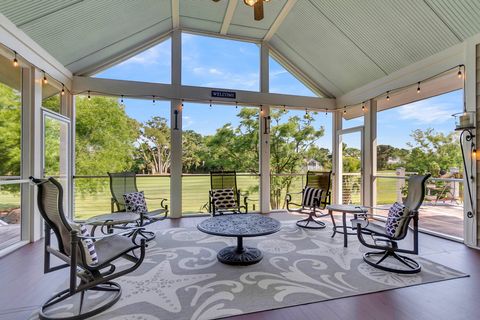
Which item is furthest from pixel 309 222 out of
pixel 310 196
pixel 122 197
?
pixel 122 197

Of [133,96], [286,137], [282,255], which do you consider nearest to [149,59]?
[133,96]

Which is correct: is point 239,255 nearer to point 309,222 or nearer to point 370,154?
point 309,222

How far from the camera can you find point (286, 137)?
695 centimetres

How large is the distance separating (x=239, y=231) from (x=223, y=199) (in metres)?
2.19

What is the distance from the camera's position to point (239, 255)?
313cm

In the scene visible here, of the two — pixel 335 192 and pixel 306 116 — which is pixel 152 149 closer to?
pixel 306 116

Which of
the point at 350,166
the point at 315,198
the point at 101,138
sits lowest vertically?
the point at 315,198

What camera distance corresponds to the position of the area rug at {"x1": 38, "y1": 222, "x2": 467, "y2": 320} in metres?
2.13

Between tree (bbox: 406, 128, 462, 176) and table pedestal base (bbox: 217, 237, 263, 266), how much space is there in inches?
146

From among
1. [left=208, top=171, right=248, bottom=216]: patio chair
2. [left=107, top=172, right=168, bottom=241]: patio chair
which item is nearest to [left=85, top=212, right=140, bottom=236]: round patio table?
[left=107, top=172, right=168, bottom=241]: patio chair

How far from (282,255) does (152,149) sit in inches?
151

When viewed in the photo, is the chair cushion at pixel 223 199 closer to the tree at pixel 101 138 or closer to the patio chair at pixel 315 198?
the patio chair at pixel 315 198

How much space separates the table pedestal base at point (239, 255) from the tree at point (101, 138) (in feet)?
11.2

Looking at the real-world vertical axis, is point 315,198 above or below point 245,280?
above
